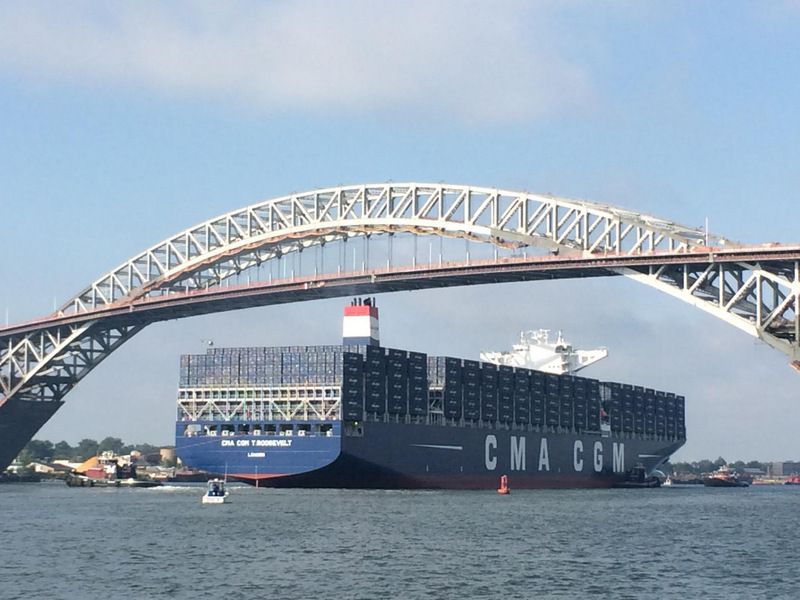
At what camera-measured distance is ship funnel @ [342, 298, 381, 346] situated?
101250mm

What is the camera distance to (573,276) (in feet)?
261

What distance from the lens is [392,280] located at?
88438mm

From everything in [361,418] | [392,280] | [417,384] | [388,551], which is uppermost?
[392,280]

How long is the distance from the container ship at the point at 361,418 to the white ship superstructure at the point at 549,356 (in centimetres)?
1404

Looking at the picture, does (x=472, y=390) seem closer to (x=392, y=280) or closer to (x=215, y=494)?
(x=392, y=280)

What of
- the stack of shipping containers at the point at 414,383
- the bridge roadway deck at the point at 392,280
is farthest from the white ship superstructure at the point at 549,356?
the bridge roadway deck at the point at 392,280

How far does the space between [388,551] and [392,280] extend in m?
42.3

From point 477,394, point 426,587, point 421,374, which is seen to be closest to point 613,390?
point 477,394

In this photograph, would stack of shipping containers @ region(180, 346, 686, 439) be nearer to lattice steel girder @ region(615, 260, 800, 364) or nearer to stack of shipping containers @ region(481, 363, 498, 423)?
stack of shipping containers @ region(481, 363, 498, 423)

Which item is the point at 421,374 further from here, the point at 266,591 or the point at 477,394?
the point at 266,591

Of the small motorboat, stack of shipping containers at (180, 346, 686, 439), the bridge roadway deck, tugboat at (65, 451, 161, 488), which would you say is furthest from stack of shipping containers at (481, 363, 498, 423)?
the small motorboat

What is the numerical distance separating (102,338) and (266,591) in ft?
251

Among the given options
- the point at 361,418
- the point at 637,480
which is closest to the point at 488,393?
the point at 361,418

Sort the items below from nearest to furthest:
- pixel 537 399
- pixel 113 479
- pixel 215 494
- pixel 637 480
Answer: pixel 215 494
pixel 113 479
pixel 537 399
pixel 637 480
